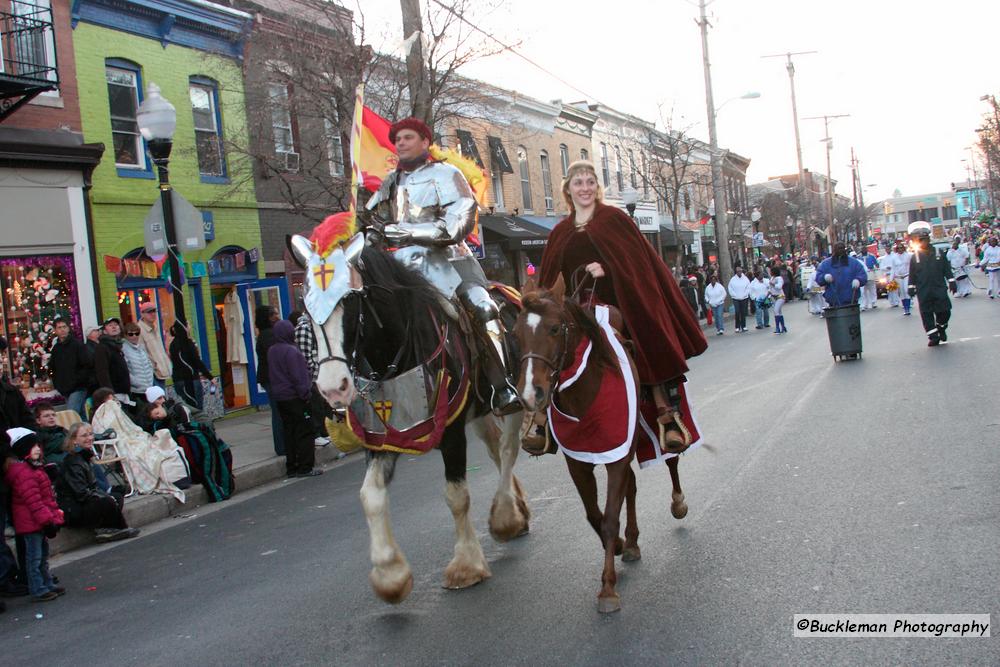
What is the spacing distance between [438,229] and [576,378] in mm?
1364

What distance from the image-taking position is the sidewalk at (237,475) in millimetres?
8188

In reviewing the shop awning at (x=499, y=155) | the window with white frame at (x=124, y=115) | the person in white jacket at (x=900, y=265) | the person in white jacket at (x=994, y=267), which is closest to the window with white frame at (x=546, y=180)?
the shop awning at (x=499, y=155)

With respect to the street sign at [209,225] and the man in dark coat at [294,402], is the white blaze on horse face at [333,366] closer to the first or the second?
the man in dark coat at [294,402]

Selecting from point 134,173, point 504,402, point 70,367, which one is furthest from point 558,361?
point 134,173

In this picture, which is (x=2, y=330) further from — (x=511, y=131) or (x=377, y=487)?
(x=511, y=131)

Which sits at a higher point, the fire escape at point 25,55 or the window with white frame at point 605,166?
the window with white frame at point 605,166

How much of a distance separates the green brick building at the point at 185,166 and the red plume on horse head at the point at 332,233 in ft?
36.2

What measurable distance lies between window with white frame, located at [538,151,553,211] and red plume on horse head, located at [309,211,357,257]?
28610mm

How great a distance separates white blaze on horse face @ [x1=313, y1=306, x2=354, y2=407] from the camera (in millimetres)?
4418

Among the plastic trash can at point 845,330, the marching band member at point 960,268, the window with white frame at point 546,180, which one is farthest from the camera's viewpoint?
the window with white frame at point 546,180

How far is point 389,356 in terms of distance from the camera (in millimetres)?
5246

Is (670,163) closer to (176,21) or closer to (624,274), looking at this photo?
(176,21)

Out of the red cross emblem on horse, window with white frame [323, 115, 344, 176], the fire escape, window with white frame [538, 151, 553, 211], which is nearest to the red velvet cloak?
the red cross emblem on horse

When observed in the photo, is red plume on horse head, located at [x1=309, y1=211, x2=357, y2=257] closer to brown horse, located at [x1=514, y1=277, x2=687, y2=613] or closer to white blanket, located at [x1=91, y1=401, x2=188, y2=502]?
brown horse, located at [x1=514, y1=277, x2=687, y2=613]
